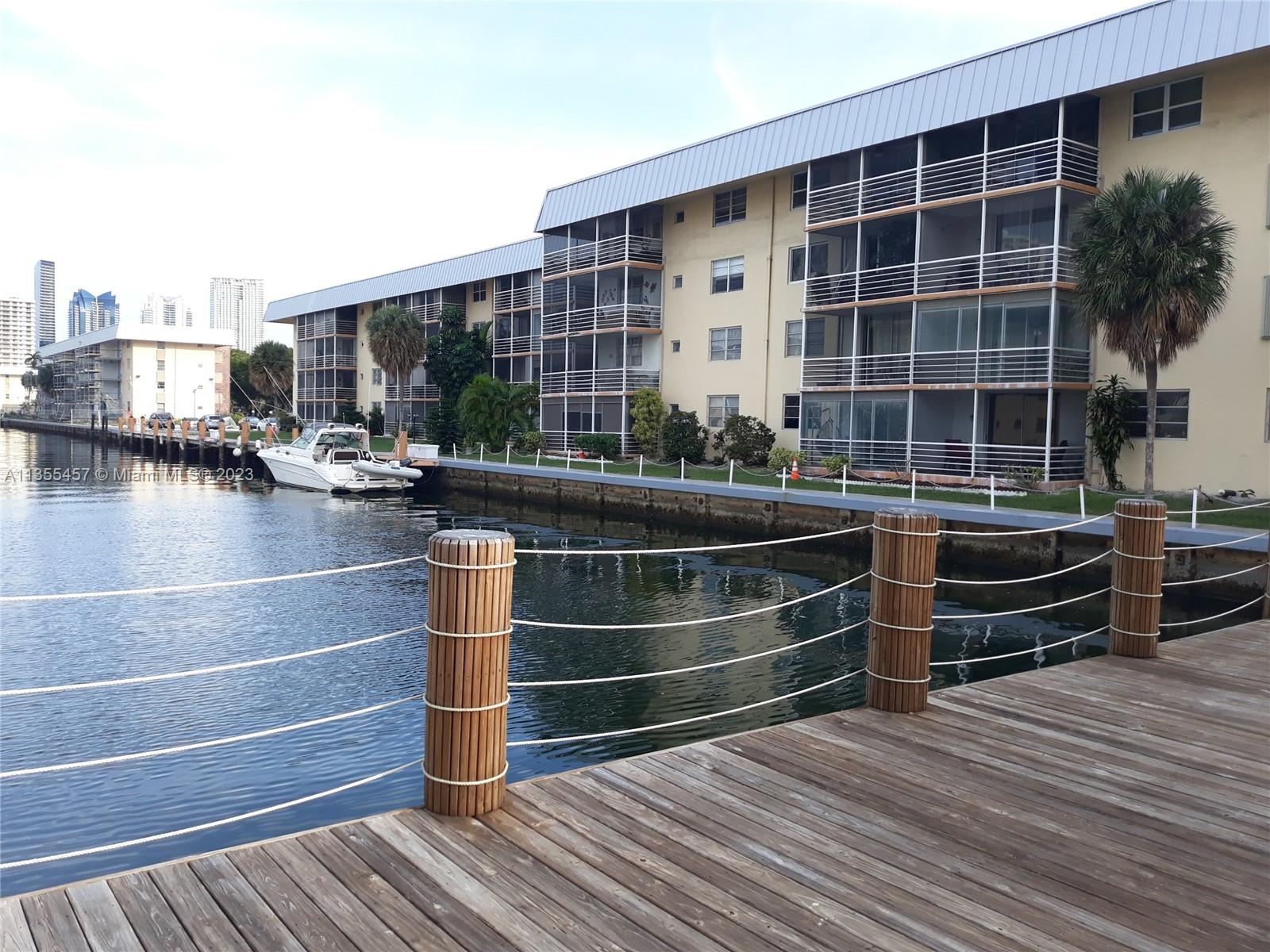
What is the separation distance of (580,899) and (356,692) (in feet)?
28.0

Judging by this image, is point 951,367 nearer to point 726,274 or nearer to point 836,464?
point 836,464

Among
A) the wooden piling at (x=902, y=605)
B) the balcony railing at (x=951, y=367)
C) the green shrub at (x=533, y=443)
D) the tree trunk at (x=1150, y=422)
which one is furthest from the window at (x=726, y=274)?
the wooden piling at (x=902, y=605)

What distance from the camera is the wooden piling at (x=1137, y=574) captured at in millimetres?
8172

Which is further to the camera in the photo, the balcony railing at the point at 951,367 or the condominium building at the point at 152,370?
the condominium building at the point at 152,370

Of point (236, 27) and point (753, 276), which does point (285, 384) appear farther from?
point (236, 27)

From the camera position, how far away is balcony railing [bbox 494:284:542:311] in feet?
165

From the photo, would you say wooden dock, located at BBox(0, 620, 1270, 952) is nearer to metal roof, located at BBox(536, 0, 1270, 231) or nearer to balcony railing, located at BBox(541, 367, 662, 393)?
metal roof, located at BBox(536, 0, 1270, 231)

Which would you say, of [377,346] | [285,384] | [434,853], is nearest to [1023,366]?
[434,853]

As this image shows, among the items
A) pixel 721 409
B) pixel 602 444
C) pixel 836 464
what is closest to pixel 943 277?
pixel 836 464

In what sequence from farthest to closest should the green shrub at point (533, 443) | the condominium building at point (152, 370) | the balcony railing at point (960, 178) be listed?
the condominium building at point (152, 370)
the green shrub at point (533, 443)
the balcony railing at point (960, 178)

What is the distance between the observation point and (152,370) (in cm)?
11419

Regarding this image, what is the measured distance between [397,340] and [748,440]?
26.6 metres

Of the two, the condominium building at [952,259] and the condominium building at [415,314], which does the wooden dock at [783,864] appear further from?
the condominium building at [415,314]

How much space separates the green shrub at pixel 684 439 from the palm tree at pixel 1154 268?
623 inches
